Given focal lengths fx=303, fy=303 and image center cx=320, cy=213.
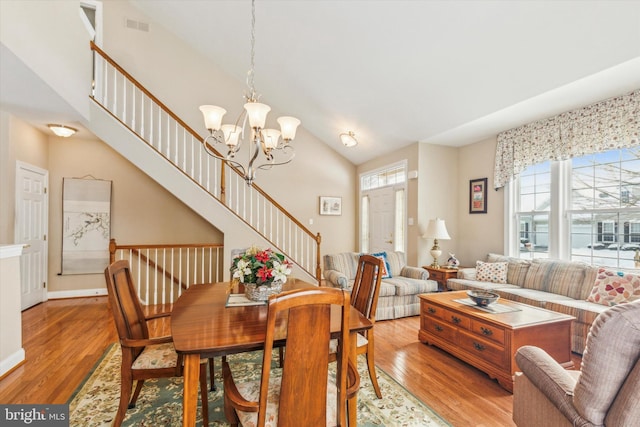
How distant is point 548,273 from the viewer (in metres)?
3.67

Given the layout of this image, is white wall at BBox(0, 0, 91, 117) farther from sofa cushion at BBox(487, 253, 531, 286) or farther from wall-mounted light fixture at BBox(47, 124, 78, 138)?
sofa cushion at BBox(487, 253, 531, 286)

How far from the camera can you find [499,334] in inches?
94.6

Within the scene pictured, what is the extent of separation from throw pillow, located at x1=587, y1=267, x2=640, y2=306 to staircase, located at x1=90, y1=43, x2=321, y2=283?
334 centimetres

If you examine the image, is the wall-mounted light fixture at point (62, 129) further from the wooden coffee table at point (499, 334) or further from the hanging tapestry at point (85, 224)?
the wooden coffee table at point (499, 334)

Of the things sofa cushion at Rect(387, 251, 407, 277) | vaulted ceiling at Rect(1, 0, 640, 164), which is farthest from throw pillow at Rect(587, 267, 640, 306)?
sofa cushion at Rect(387, 251, 407, 277)

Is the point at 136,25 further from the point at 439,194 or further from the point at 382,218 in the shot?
the point at 439,194

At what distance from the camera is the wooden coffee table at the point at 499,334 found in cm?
233

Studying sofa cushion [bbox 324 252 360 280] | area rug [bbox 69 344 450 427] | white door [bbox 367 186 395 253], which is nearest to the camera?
area rug [bbox 69 344 450 427]

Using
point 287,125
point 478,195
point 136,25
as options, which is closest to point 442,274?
point 478,195

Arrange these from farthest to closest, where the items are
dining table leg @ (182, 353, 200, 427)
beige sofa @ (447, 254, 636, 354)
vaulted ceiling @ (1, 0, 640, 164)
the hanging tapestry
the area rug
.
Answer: the hanging tapestry
beige sofa @ (447, 254, 636, 354)
vaulted ceiling @ (1, 0, 640, 164)
the area rug
dining table leg @ (182, 353, 200, 427)

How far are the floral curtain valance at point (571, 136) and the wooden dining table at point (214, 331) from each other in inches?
143

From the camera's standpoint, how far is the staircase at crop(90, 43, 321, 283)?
404 cm

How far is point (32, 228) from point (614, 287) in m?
7.18

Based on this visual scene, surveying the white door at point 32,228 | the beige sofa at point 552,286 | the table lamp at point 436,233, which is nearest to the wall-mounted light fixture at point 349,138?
the table lamp at point 436,233
